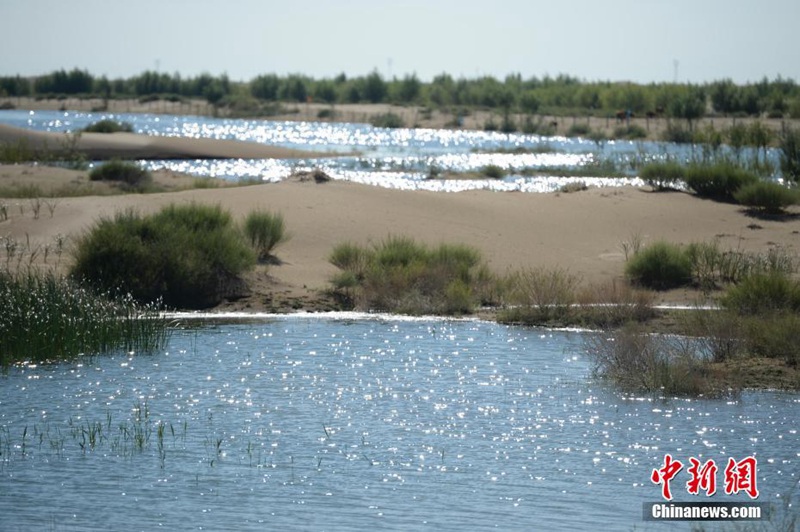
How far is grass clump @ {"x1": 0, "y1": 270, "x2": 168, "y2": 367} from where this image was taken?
15.0 meters

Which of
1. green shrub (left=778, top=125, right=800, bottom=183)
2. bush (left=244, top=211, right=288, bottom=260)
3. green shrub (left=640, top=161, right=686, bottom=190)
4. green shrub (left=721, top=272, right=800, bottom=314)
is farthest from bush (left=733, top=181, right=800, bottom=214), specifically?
bush (left=244, top=211, right=288, bottom=260)

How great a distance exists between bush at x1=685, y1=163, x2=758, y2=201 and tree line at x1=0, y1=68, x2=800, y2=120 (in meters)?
53.4

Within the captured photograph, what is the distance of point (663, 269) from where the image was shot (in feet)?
68.6

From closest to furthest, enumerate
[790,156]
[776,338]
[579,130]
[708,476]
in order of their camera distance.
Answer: [708,476], [776,338], [790,156], [579,130]

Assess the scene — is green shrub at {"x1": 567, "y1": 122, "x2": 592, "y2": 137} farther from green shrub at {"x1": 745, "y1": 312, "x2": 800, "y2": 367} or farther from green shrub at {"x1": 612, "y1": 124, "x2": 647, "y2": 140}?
green shrub at {"x1": 745, "y1": 312, "x2": 800, "y2": 367}

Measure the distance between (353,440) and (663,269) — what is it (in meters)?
10.5

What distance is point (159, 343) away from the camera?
16.2 m

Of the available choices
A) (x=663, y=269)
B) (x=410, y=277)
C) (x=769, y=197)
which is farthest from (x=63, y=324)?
(x=769, y=197)

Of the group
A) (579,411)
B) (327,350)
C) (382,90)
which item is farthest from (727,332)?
(382,90)

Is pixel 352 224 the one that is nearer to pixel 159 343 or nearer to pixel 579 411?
pixel 159 343

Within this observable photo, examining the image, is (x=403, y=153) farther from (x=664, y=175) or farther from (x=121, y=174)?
(x=664, y=175)

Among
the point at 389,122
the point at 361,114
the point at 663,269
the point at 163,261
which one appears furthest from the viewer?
the point at 361,114

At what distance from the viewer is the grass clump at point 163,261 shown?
18.9 meters

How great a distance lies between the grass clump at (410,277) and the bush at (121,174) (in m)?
13.5
